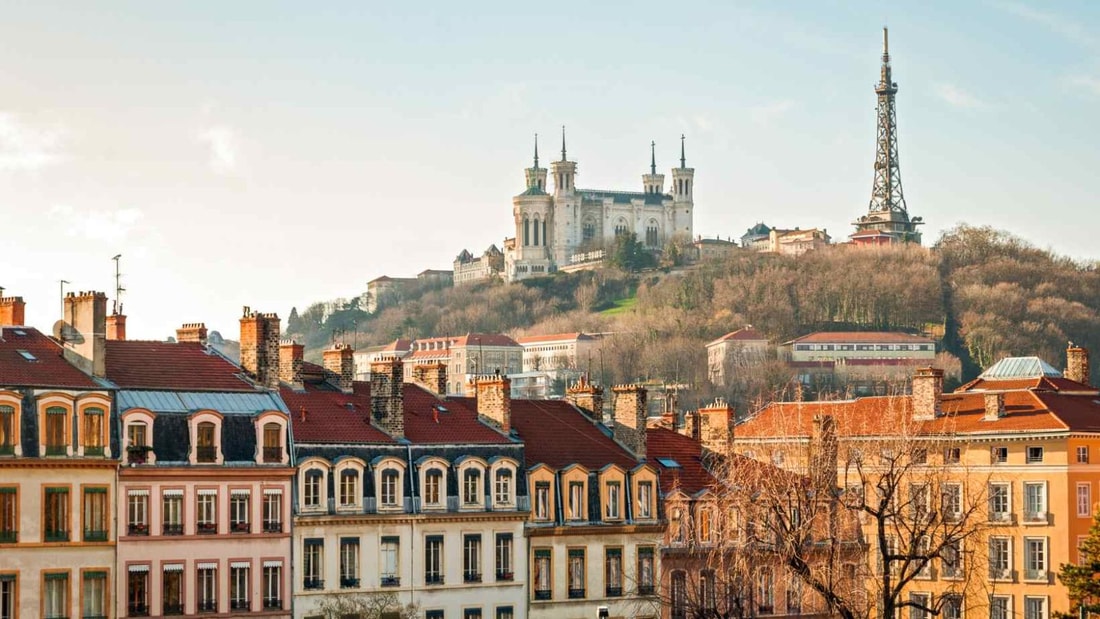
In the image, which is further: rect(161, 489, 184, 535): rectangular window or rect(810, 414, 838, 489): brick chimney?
rect(810, 414, 838, 489): brick chimney

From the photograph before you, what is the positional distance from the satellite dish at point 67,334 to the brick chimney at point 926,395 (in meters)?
35.1

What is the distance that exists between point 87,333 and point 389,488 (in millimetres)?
9213

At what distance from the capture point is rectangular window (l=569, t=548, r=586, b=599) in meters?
65.3

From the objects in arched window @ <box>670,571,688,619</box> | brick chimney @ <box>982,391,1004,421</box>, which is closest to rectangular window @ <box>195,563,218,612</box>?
arched window @ <box>670,571,688,619</box>

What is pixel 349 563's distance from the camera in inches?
2400

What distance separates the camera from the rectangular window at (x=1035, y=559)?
81250 mm

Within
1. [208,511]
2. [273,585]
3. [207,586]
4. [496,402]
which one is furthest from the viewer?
[496,402]

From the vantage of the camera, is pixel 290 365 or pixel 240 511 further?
pixel 290 365

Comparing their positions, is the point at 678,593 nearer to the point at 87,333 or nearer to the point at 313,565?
the point at 313,565

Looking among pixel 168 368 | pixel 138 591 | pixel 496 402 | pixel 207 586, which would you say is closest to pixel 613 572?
pixel 496 402

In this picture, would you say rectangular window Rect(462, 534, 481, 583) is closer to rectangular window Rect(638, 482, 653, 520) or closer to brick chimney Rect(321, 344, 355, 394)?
rectangular window Rect(638, 482, 653, 520)

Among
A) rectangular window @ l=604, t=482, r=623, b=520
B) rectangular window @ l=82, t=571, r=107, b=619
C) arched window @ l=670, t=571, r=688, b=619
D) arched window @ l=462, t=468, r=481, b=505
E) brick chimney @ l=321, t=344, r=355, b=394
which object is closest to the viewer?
rectangular window @ l=82, t=571, r=107, b=619

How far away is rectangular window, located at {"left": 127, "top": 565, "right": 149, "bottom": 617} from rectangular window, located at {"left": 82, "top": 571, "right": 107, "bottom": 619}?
700mm

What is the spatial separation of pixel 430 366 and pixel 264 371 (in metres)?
10.1
